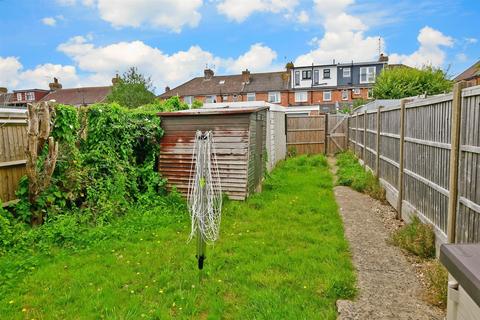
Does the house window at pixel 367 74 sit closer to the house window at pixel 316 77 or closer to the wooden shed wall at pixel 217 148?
the house window at pixel 316 77

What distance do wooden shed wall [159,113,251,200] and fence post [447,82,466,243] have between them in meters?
4.32

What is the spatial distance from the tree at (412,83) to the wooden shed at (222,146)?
16.7 metres

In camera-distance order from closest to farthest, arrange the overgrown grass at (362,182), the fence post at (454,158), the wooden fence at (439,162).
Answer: the wooden fence at (439,162)
the fence post at (454,158)
the overgrown grass at (362,182)

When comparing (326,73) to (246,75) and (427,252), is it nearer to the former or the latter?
(246,75)

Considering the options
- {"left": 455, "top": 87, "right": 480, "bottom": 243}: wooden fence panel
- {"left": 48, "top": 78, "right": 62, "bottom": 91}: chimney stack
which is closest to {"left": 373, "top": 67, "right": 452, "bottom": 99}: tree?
{"left": 455, "top": 87, "right": 480, "bottom": 243}: wooden fence panel

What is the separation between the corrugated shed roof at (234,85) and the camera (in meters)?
40.7

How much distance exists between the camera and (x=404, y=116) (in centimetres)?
628

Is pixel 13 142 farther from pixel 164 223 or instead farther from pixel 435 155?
pixel 435 155

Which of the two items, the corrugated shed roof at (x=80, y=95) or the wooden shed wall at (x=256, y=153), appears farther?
the corrugated shed roof at (x=80, y=95)

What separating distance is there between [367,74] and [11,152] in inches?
1465

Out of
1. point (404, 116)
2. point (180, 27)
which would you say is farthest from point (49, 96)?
point (404, 116)

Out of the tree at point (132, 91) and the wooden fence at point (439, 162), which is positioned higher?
the tree at point (132, 91)

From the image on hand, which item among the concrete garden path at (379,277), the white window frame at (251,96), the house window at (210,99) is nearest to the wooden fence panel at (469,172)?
the concrete garden path at (379,277)

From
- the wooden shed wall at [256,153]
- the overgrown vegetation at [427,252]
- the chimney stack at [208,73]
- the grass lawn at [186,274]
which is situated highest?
the chimney stack at [208,73]
